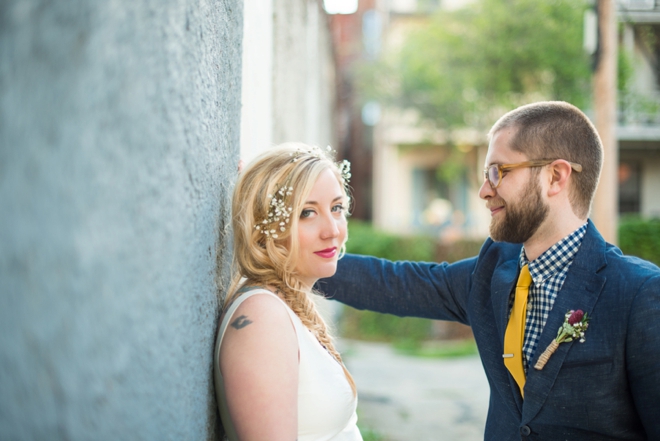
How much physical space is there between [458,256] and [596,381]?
10.5 meters

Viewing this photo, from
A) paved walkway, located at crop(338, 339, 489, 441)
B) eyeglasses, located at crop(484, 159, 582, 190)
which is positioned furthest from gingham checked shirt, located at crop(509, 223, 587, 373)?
paved walkway, located at crop(338, 339, 489, 441)

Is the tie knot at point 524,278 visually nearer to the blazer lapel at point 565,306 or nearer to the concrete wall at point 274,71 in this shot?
the blazer lapel at point 565,306

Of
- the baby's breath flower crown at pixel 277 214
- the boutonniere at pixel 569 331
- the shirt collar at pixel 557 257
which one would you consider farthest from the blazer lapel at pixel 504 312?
the baby's breath flower crown at pixel 277 214

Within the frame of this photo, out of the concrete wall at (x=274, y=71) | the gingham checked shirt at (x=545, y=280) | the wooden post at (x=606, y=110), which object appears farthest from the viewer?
the wooden post at (x=606, y=110)

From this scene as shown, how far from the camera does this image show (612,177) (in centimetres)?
659

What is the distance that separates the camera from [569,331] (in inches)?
77.8

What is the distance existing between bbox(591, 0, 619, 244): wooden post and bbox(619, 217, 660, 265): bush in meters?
5.87

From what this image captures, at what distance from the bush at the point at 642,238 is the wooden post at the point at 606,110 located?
587 centimetres

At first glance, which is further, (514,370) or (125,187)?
(514,370)

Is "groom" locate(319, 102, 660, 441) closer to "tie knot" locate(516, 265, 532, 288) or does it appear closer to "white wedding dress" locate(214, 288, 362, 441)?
"tie knot" locate(516, 265, 532, 288)

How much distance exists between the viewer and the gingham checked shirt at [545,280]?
85.7 inches

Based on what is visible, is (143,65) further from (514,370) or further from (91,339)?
(514,370)

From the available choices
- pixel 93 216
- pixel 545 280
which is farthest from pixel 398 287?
pixel 93 216

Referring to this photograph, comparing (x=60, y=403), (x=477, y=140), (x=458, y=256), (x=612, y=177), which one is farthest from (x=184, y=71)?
(x=477, y=140)
